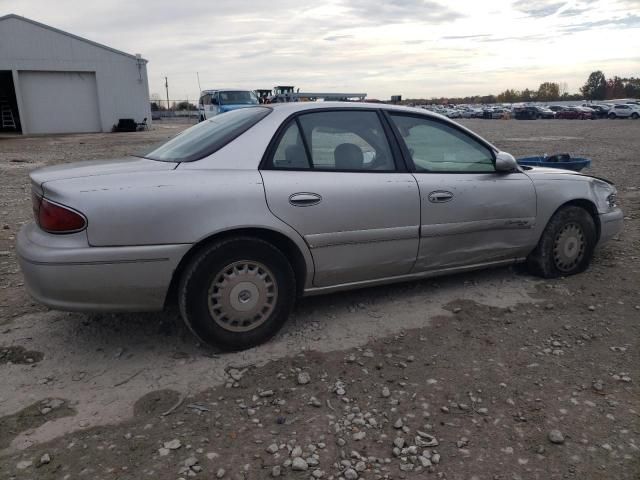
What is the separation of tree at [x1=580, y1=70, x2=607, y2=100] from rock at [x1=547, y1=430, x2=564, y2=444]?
11879 cm

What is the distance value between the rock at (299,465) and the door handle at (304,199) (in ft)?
4.99

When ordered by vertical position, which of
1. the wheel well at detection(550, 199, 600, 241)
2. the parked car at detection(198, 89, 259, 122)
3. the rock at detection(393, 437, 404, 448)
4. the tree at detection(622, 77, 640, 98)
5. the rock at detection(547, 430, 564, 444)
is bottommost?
the rock at detection(547, 430, 564, 444)

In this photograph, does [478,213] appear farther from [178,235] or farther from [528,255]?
[178,235]

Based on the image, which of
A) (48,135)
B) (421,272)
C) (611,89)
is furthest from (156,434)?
(611,89)

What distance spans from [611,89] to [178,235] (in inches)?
4726

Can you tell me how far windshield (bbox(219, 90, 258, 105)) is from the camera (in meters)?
23.2

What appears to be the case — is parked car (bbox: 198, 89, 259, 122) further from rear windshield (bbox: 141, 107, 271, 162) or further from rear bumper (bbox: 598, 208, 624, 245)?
rear bumper (bbox: 598, 208, 624, 245)

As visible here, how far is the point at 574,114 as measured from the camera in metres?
51.2

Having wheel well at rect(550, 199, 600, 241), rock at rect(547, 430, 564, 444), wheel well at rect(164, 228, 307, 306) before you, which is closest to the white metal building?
wheel well at rect(164, 228, 307, 306)

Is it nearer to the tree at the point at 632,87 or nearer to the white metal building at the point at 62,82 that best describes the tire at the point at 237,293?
the white metal building at the point at 62,82

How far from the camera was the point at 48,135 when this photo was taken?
2530 cm

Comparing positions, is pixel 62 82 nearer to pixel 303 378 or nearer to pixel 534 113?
pixel 303 378

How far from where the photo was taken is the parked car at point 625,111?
45906 mm

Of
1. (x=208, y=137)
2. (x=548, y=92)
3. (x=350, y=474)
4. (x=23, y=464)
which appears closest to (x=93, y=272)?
(x=23, y=464)
